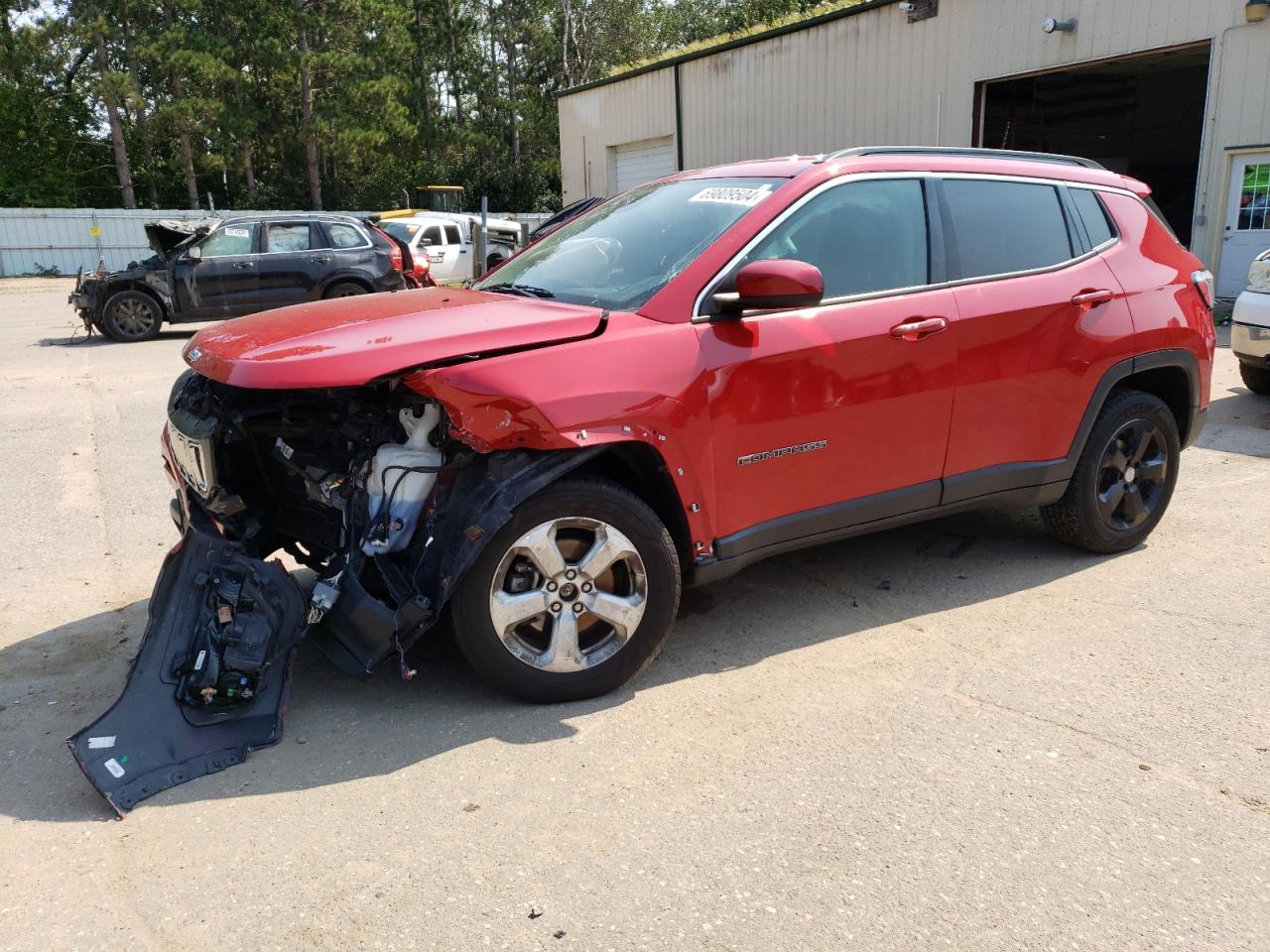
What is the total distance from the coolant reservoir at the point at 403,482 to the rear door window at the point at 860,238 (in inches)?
53.4

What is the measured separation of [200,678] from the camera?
123 inches

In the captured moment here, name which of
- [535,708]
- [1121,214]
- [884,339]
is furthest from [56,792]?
[1121,214]

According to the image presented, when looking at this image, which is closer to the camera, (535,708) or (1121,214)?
(535,708)

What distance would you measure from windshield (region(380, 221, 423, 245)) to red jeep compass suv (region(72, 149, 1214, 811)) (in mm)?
16156

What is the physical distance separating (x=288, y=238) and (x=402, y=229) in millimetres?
5299

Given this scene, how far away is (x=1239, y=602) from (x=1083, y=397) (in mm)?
1091

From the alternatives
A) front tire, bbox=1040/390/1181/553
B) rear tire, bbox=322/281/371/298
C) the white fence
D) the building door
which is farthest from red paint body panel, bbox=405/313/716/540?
the white fence

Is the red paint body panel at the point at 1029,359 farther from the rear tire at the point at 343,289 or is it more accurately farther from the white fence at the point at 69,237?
the white fence at the point at 69,237

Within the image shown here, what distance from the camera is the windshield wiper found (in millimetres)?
3996

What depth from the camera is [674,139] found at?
24219 mm

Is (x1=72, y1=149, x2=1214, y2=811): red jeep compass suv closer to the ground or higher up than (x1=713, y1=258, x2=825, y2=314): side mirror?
closer to the ground

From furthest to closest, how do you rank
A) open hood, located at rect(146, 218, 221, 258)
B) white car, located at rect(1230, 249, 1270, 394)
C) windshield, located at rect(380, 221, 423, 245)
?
windshield, located at rect(380, 221, 423, 245) < open hood, located at rect(146, 218, 221, 258) < white car, located at rect(1230, 249, 1270, 394)

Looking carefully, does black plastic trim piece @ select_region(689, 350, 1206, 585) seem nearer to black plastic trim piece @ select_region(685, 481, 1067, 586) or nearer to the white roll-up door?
black plastic trim piece @ select_region(685, 481, 1067, 586)

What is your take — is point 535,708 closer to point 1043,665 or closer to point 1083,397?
point 1043,665
